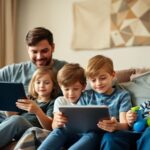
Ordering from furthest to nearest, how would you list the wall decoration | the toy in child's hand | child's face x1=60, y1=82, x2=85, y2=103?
the wall decoration → child's face x1=60, y1=82, x2=85, y2=103 → the toy in child's hand

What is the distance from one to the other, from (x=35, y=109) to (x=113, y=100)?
0.45 meters

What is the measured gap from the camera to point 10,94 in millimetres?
1815

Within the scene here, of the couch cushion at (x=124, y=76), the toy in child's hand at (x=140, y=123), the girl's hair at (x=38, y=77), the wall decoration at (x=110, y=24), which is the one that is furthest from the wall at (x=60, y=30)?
the toy in child's hand at (x=140, y=123)

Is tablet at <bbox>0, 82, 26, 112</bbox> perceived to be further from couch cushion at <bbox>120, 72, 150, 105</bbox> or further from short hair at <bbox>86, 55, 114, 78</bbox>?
couch cushion at <bbox>120, 72, 150, 105</bbox>

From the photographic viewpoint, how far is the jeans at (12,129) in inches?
68.0

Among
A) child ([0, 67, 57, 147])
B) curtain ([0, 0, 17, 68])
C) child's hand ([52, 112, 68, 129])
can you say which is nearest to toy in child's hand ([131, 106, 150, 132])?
child's hand ([52, 112, 68, 129])

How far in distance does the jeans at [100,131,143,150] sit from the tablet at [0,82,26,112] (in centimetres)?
56

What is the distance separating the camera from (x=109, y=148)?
147cm

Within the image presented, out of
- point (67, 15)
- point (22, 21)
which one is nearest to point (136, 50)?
point (67, 15)

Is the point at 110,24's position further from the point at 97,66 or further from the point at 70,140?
the point at 70,140

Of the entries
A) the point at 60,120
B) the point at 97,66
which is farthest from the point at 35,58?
the point at 60,120

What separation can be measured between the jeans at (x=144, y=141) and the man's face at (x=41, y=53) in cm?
95

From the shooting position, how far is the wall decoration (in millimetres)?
2838

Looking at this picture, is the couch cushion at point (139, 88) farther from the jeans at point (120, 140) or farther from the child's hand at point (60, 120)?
the child's hand at point (60, 120)
